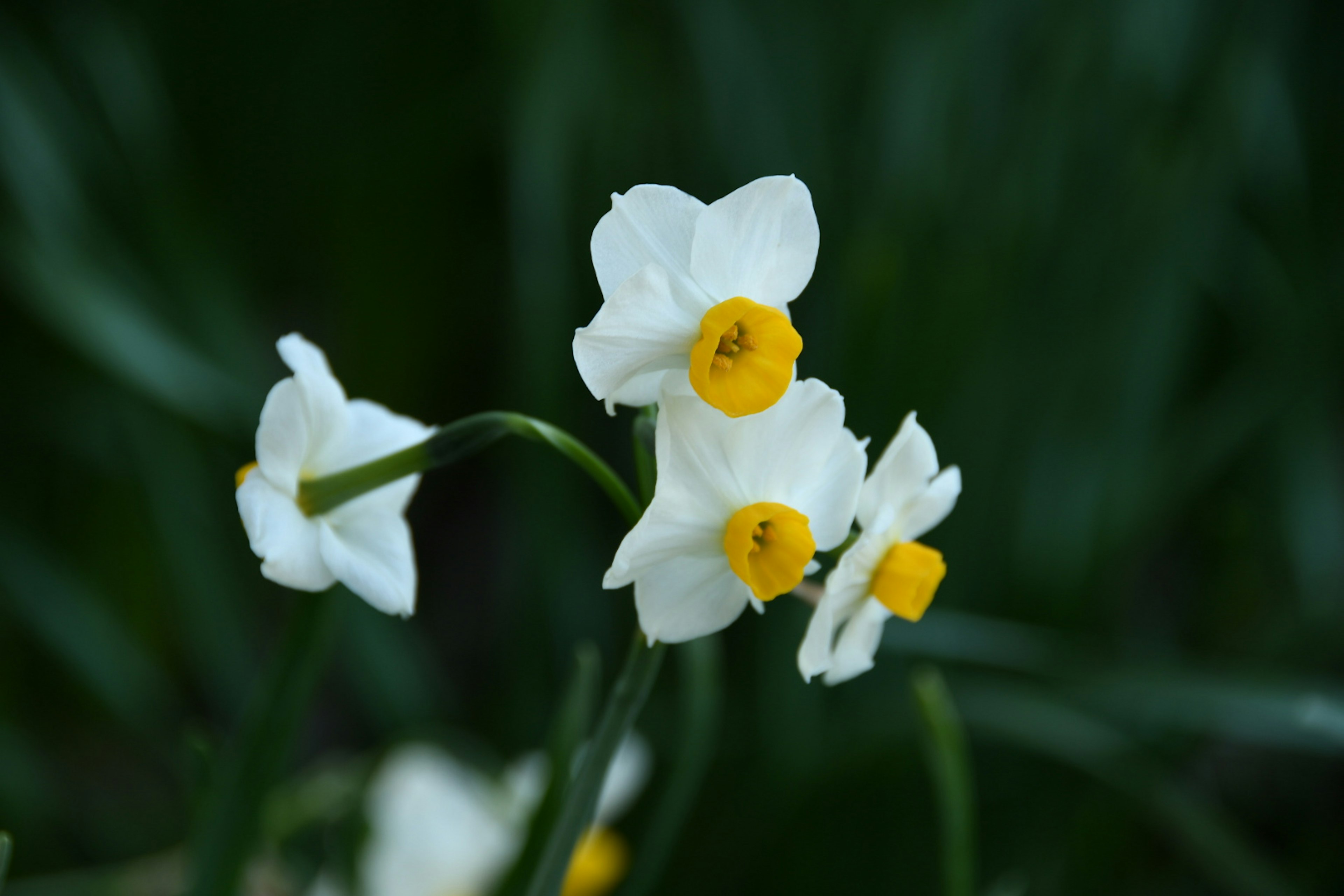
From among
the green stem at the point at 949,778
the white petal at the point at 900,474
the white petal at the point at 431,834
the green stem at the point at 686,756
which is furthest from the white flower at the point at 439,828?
the white petal at the point at 900,474

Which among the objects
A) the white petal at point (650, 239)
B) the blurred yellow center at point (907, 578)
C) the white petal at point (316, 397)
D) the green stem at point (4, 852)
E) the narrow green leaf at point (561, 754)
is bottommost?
the green stem at point (4, 852)

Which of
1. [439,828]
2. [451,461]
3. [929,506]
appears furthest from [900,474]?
[439,828]

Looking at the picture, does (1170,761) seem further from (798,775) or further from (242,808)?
(242,808)

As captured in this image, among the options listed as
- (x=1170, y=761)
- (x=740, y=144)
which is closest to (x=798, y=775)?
(x=1170, y=761)

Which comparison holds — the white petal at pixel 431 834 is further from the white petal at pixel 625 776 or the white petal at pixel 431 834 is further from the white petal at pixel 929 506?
the white petal at pixel 929 506

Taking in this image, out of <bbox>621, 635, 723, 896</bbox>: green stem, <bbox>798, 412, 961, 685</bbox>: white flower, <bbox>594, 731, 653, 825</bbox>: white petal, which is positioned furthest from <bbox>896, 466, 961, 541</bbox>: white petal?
<bbox>594, 731, 653, 825</bbox>: white petal

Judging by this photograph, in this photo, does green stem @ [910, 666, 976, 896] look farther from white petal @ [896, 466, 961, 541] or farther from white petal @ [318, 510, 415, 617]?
white petal @ [318, 510, 415, 617]
